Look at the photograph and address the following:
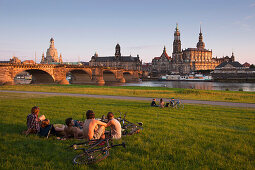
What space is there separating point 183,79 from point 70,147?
10897 cm

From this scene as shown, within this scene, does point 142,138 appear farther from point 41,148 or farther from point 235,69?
point 235,69

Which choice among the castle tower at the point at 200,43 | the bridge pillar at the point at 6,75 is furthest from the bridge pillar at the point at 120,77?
the castle tower at the point at 200,43

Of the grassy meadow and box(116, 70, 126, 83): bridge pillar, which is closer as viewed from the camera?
the grassy meadow

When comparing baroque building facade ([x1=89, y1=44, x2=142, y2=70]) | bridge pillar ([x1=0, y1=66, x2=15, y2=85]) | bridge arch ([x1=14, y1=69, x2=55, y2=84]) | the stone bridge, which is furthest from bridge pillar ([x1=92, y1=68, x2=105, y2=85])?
baroque building facade ([x1=89, y1=44, x2=142, y2=70])

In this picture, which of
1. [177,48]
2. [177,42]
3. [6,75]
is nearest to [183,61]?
[177,48]

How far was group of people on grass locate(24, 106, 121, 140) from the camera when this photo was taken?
608cm

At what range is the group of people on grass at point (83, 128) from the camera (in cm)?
608

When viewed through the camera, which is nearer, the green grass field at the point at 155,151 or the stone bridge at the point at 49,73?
the green grass field at the point at 155,151

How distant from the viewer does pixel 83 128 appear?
619 centimetres

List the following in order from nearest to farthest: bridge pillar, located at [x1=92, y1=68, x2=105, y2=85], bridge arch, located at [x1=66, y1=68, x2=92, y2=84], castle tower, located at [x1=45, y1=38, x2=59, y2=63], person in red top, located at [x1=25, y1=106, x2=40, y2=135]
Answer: person in red top, located at [x1=25, y1=106, x2=40, y2=135] → bridge arch, located at [x1=66, y1=68, x2=92, y2=84] → bridge pillar, located at [x1=92, y1=68, x2=105, y2=85] → castle tower, located at [x1=45, y1=38, x2=59, y2=63]

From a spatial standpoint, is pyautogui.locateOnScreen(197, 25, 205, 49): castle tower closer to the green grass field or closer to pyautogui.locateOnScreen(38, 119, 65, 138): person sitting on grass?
the green grass field

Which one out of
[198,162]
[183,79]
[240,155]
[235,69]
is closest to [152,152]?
[198,162]

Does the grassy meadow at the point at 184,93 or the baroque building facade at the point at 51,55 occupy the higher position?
the baroque building facade at the point at 51,55

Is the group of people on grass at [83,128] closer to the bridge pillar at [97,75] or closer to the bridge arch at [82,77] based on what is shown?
the bridge arch at [82,77]
